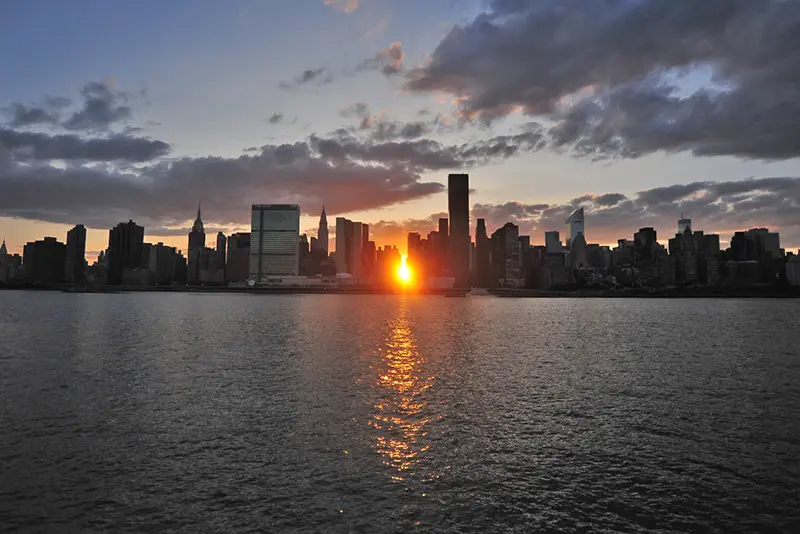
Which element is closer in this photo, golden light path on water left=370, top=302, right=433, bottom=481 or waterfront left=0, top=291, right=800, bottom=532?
waterfront left=0, top=291, right=800, bottom=532

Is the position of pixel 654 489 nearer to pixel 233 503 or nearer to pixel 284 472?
pixel 284 472

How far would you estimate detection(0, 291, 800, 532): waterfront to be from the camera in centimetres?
1995

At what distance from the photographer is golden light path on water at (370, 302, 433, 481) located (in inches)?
1053

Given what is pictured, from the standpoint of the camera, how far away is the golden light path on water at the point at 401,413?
26.7 metres

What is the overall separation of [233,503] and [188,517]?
1901mm

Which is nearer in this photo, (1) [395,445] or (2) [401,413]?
(1) [395,445]

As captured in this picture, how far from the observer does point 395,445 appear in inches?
1125

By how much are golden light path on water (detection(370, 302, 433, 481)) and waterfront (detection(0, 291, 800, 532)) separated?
226mm

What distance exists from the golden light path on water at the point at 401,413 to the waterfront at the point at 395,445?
0.74 ft

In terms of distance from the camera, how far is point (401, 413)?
120 feet

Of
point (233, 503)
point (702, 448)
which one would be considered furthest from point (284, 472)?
point (702, 448)

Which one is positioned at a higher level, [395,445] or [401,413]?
[395,445]

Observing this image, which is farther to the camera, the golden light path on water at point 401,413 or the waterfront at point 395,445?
the golden light path on water at point 401,413

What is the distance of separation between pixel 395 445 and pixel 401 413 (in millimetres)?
7949
